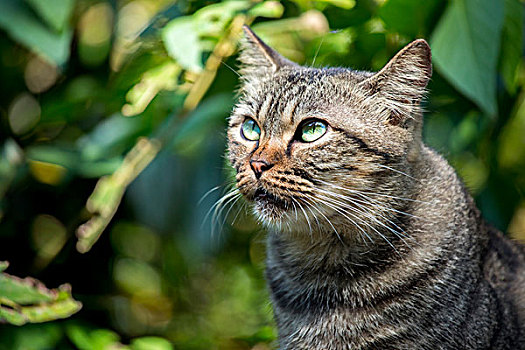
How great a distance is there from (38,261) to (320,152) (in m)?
1.51

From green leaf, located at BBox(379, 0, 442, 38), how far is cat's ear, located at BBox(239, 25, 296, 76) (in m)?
0.32

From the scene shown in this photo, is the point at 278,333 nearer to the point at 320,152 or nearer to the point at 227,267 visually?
the point at 320,152

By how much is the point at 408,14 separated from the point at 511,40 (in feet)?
1.29

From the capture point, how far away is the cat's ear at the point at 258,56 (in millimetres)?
1797

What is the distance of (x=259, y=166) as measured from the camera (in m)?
1.49

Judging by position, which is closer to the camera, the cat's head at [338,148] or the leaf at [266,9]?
the cat's head at [338,148]

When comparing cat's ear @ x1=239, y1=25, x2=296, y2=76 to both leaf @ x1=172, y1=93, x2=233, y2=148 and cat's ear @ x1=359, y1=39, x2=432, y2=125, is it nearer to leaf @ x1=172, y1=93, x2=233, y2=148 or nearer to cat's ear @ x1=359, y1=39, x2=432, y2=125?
leaf @ x1=172, y1=93, x2=233, y2=148

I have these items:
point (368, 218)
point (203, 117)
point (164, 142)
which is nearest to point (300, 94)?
point (368, 218)

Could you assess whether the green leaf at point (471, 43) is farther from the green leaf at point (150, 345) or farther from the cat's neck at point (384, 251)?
the green leaf at point (150, 345)

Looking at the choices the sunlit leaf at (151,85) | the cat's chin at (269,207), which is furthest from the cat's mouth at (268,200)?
the sunlit leaf at (151,85)

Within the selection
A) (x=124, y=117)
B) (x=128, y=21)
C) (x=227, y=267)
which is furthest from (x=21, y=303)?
(x=128, y=21)

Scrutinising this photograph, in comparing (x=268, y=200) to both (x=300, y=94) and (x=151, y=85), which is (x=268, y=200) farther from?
(x=151, y=85)

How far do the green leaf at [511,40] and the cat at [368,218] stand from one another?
53cm

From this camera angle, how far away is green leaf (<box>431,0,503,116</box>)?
166 cm
